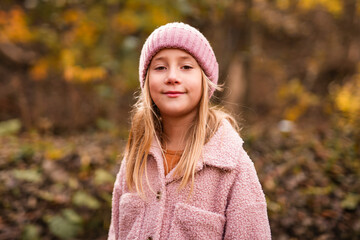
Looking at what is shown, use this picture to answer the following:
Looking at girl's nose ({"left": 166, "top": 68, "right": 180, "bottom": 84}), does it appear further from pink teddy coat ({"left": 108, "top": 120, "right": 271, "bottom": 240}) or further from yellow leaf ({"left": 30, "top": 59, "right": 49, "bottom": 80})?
yellow leaf ({"left": 30, "top": 59, "right": 49, "bottom": 80})

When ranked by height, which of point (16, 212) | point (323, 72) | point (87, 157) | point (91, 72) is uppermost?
point (323, 72)

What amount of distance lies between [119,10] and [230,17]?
8.91ft

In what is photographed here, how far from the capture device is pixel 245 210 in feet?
5.33

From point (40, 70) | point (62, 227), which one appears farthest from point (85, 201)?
point (40, 70)

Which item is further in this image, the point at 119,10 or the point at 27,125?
the point at 27,125

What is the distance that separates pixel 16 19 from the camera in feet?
23.9

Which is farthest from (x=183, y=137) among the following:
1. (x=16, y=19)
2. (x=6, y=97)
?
(x=6, y=97)

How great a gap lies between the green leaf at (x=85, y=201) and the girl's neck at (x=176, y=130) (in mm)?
2078

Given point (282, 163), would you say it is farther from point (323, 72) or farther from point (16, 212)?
point (323, 72)

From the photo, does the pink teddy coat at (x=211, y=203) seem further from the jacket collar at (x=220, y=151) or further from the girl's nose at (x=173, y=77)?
the girl's nose at (x=173, y=77)

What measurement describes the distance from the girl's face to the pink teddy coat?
270 mm

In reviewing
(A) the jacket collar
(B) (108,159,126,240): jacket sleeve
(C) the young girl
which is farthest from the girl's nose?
(B) (108,159,126,240): jacket sleeve

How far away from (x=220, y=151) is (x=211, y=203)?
0.28 m

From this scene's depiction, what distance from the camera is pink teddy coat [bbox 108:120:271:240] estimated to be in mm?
1633
